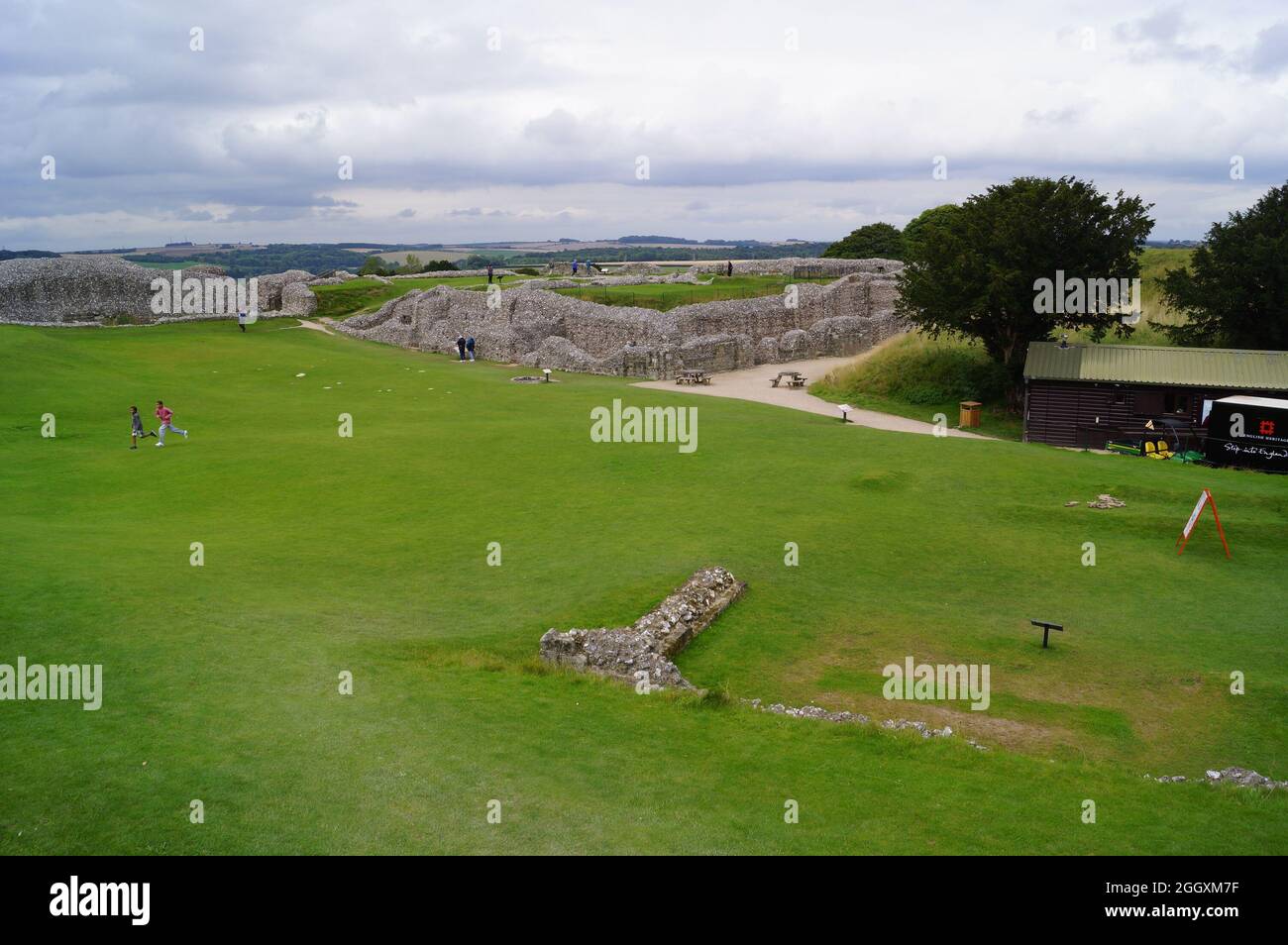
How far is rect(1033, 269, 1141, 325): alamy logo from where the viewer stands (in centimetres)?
4350

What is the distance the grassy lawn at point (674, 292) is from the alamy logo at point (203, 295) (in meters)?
26.7

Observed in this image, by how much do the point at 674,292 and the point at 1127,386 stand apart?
3869 centimetres

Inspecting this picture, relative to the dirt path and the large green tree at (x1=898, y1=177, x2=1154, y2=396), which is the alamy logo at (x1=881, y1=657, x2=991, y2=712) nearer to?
the dirt path

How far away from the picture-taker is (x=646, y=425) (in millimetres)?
38688

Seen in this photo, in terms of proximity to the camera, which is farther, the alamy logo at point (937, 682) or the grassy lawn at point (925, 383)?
the grassy lawn at point (925, 383)

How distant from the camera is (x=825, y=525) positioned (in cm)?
2589

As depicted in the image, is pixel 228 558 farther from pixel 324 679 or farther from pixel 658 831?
pixel 658 831

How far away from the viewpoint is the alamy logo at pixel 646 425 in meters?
35.5

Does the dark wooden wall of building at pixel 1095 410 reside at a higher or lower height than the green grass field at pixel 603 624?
higher

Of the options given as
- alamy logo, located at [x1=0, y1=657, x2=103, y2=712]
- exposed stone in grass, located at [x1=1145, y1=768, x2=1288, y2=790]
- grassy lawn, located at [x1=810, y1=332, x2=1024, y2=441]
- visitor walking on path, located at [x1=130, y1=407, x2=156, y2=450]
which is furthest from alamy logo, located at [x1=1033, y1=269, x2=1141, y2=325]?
alamy logo, located at [x1=0, y1=657, x2=103, y2=712]

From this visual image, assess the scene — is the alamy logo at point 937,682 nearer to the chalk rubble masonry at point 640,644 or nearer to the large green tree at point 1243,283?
the chalk rubble masonry at point 640,644

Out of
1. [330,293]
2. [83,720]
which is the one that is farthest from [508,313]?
[83,720]
